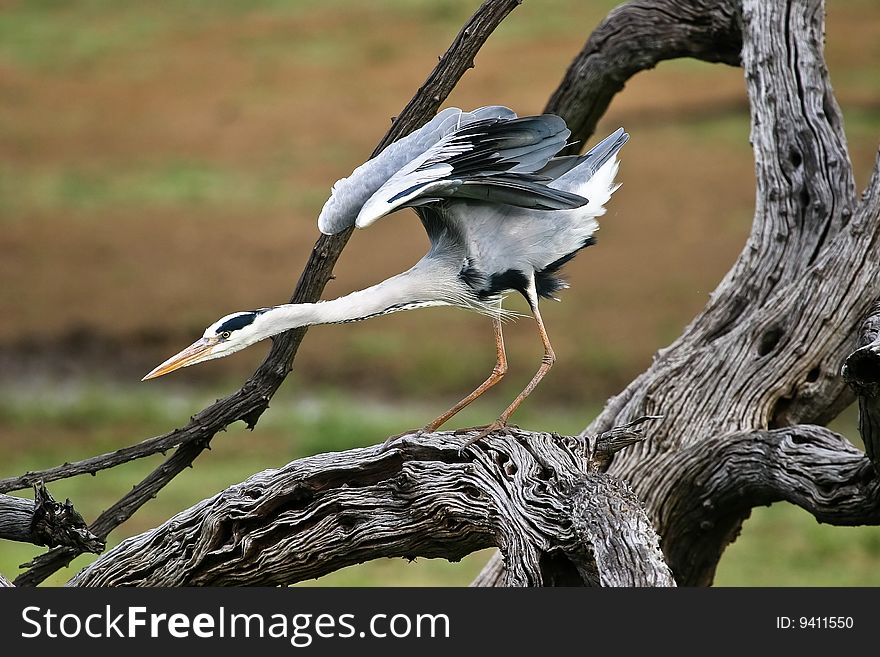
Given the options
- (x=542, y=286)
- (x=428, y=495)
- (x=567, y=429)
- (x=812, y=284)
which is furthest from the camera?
(x=567, y=429)

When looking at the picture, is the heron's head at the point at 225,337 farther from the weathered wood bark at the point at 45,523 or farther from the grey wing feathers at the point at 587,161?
the grey wing feathers at the point at 587,161

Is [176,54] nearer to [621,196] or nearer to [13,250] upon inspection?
[13,250]

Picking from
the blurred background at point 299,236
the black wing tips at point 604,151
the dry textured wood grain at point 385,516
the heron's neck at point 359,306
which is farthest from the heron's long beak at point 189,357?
the blurred background at point 299,236

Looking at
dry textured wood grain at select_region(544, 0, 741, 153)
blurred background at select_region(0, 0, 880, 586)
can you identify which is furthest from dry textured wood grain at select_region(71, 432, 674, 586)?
blurred background at select_region(0, 0, 880, 586)

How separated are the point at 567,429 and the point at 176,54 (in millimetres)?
4894

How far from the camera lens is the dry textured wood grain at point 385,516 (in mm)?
2162

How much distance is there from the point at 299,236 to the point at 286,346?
5.48 m

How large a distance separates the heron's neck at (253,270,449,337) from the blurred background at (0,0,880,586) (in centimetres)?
308

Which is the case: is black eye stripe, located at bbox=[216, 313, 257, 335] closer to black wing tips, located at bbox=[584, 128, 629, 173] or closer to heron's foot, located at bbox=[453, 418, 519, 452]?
heron's foot, located at bbox=[453, 418, 519, 452]

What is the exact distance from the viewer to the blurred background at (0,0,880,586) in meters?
6.88

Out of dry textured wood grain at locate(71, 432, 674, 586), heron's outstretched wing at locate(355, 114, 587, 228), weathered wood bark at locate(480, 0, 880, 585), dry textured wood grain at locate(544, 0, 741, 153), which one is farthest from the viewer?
dry textured wood grain at locate(544, 0, 741, 153)

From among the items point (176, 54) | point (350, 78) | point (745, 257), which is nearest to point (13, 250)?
point (176, 54)

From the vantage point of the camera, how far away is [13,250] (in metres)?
8.37

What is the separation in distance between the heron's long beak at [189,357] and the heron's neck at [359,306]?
110 millimetres
